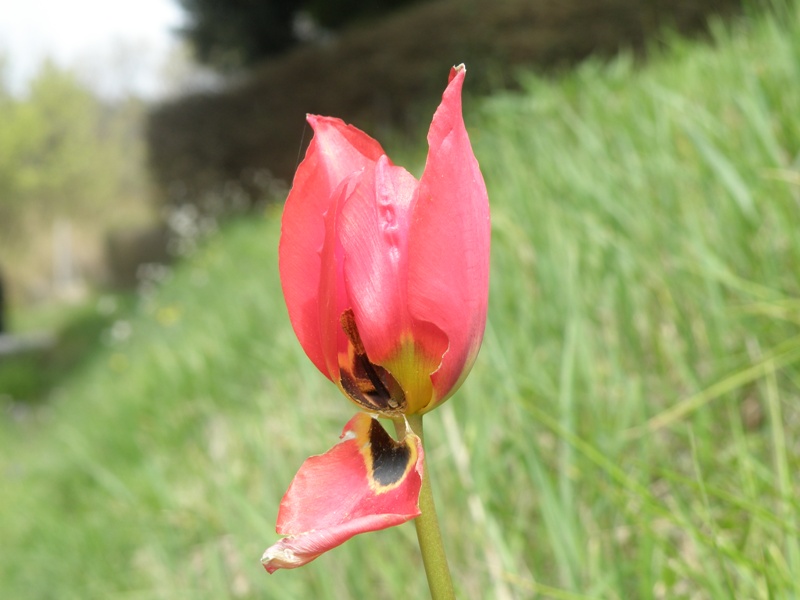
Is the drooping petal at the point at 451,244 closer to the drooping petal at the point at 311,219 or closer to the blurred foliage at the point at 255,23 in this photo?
the drooping petal at the point at 311,219

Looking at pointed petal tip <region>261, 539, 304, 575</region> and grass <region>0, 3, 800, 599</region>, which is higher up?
pointed petal tip <region>261, 539, 304, 575</region>

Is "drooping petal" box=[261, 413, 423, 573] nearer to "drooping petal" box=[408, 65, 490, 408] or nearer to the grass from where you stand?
"drooping petal" box=[408, 65, 490, 408]

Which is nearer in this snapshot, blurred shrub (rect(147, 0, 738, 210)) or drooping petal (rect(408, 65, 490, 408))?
drooping petal (rect(408, 65, 490, 408))

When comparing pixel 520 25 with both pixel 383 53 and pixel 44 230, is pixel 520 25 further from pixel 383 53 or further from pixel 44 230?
pixel 44 230

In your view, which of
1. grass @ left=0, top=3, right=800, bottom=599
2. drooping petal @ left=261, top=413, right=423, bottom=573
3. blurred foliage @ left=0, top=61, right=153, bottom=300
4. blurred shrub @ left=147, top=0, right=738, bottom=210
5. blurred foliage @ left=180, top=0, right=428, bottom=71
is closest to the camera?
drooping petal @ left=261, top=413, right=423, bottom=573

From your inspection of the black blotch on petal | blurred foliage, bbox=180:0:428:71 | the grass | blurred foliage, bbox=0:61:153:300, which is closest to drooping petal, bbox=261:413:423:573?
the black blotch on petal

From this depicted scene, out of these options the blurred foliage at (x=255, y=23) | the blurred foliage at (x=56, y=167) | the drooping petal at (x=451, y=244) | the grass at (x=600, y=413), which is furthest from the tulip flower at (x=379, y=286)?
the blurred foliage at (x=56, y=167)

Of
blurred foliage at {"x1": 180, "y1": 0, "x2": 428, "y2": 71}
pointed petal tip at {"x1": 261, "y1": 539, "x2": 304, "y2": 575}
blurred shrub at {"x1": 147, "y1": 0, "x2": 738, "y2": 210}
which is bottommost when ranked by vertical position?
pointed petal tip at {"x1": 261, "y1": 539, "x2": 304, "y2": 575}
